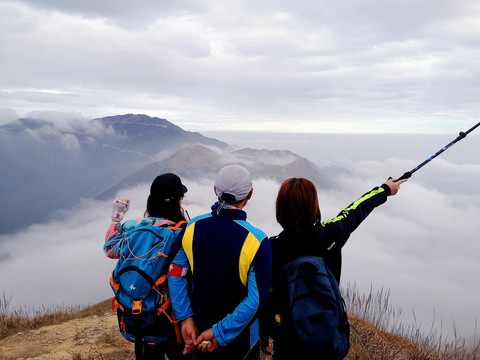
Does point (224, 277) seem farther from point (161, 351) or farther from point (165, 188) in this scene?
point (161, 351)

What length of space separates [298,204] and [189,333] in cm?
150

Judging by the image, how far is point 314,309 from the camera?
2.68 m

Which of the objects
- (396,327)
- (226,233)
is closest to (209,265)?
(226,233)

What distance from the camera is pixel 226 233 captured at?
276 cm

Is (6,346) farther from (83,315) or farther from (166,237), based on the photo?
(166,237)

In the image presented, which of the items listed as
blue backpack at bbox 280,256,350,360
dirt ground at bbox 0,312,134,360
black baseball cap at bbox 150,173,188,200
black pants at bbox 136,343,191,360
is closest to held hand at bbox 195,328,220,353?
black pants at bbox 136,343,191,360

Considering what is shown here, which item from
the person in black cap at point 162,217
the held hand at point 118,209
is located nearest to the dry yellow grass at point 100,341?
the person in black cap at point 162,217

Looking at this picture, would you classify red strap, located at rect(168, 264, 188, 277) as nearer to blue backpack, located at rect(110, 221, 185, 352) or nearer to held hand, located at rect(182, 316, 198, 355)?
blue backpack, located at rect(110, 221, 185, 352)

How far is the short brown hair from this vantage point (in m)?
2.78

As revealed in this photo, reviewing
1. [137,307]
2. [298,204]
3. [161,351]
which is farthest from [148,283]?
[298,204]

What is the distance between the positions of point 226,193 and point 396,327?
9.60m

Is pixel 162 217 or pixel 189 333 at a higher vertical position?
pixel 162 217

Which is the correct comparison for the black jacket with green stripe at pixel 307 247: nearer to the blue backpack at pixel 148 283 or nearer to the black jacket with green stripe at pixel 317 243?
the black jacket with green stripe at pixel 317 243

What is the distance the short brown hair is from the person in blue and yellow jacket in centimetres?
28
